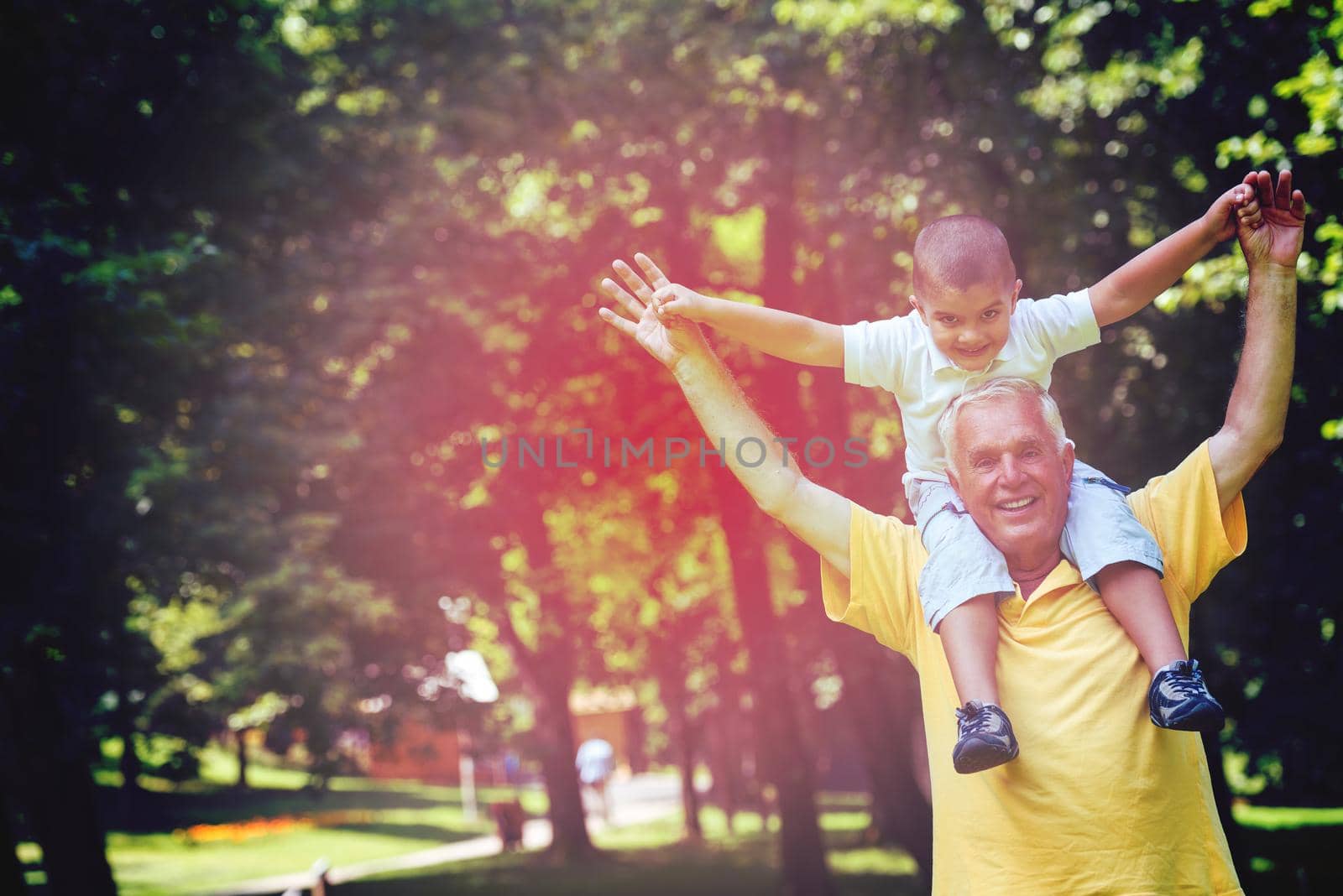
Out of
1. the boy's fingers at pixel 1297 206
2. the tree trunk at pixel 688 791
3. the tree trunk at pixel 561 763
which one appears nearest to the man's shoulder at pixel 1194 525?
the boy's fingers at pixel 1297 206

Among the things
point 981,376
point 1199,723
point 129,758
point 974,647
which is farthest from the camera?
point 129,758

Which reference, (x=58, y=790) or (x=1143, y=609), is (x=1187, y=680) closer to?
(x=1143, y=609)

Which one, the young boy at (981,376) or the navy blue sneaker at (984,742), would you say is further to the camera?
the young boy at (981,376)

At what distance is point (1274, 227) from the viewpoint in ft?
8.53

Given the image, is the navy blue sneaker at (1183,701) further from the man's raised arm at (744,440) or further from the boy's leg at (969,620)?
the man's raised arm at (744,440)

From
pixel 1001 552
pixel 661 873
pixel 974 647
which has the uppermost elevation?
pixel 1001 552

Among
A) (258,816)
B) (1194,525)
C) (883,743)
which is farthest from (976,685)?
(258,816)

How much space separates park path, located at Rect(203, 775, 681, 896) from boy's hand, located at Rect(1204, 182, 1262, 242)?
6.45 metres

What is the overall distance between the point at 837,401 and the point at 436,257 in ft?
15.7

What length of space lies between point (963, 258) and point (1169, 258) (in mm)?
445

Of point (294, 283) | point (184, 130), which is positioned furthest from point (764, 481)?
point (294, 283)

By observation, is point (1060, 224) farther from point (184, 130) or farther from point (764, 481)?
point (764, 481)

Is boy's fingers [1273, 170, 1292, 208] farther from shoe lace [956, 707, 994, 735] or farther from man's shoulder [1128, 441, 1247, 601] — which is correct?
shoe lace [956, 707, 994, 735]

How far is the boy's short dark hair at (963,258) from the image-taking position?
2746 mm
